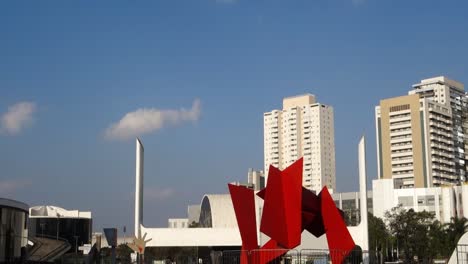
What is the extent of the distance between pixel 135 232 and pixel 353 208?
60.6 metres

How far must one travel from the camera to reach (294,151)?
14638 centimetres

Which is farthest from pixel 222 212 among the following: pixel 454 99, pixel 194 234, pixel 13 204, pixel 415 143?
pixel 454 99

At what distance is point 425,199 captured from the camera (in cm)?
9819

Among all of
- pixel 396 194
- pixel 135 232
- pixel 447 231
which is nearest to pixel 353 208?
pixel 396 194

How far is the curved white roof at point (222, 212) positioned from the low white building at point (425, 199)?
96.8 feet

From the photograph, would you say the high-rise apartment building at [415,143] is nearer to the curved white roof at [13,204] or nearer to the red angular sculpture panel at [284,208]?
the curved white roof at [13,204]

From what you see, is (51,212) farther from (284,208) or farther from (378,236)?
(284,208)

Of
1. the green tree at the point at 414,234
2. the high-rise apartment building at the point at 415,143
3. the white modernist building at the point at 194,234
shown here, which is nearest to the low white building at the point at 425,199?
the high-rise apartment building at the point at 415,143

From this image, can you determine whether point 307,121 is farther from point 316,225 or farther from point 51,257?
point 316,225

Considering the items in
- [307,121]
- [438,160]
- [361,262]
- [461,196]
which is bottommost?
[361,262]

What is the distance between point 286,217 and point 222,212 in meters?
52.9

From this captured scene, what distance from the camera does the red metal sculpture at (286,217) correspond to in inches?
929

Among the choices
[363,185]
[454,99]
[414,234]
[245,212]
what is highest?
[454,99]

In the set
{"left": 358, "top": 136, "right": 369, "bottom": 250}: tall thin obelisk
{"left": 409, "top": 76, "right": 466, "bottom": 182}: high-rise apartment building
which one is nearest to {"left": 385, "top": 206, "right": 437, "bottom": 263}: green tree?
{"left": 358, "top": 136, "right": 369, "bottom": 250}: tall thin obelisk
